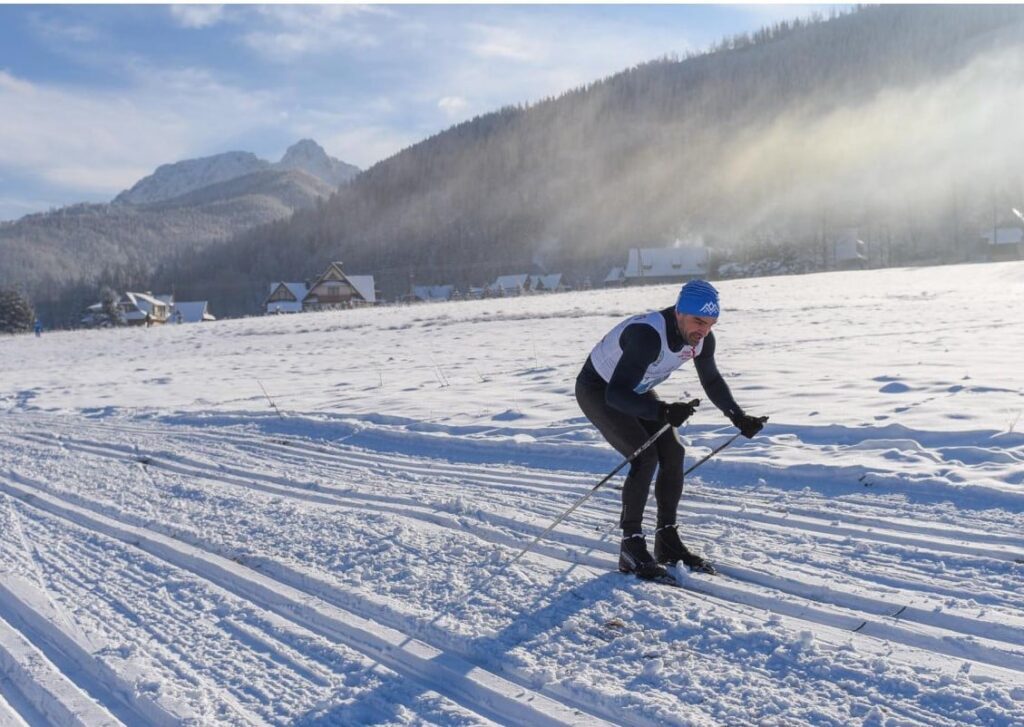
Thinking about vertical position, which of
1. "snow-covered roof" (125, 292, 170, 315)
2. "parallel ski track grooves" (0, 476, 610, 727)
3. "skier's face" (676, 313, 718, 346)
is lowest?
"parallel ski track grooves" (0, 476, 610, 727)

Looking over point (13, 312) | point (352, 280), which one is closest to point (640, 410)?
point (352, 280)

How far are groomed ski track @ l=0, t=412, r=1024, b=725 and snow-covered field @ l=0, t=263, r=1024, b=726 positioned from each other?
0.8 inches

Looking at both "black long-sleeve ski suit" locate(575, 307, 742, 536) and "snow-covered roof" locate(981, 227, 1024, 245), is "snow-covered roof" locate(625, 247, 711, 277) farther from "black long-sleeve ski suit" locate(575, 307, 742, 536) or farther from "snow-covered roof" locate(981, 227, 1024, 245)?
"black long-sleeve ski suit" locate(575, 307, 742, 536)

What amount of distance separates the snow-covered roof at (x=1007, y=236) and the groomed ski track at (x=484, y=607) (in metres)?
75.3

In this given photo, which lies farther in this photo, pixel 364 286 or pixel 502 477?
pixel 364 286

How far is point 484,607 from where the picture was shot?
15.8ft

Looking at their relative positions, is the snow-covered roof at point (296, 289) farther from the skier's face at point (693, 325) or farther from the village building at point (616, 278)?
the skier's face at point (693, 325)

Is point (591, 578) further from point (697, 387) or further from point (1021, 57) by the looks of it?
point (1021, 57)

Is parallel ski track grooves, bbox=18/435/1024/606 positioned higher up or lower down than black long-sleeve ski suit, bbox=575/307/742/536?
lower down

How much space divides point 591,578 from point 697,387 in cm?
759

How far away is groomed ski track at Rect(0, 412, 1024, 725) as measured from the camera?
3746mm

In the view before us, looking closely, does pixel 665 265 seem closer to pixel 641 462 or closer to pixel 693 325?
pixel 641 462

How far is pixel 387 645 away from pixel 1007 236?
8036 centimetres

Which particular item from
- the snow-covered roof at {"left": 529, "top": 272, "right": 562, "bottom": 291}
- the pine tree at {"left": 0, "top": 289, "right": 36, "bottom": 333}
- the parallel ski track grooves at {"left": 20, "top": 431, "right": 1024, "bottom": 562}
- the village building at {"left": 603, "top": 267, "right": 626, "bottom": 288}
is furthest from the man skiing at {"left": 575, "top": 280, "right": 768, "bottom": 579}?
the snow-covered roof at {"left": 529, "top": 272, "right": 562, "bottom": 291}
